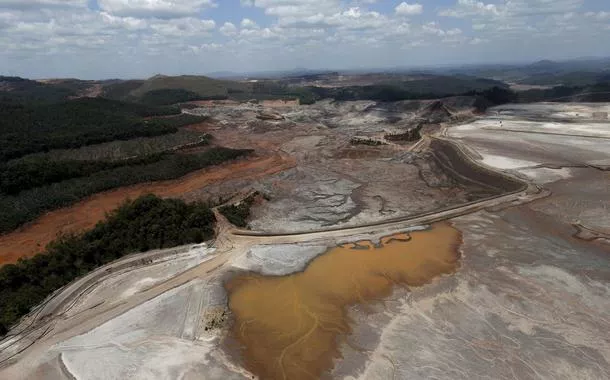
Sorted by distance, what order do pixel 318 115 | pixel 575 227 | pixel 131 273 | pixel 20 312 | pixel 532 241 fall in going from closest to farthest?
1. pixel 20 312
2. pixel 131 273
3. pixel 532 241
4. pixel 575 227
5. pixel 318 115

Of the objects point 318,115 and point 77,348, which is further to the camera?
point 318,115

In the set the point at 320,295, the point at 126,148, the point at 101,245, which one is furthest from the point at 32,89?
the point at 320,295

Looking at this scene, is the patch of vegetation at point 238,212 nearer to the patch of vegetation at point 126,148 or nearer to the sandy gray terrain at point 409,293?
the sandy gray terrain at point 409,293

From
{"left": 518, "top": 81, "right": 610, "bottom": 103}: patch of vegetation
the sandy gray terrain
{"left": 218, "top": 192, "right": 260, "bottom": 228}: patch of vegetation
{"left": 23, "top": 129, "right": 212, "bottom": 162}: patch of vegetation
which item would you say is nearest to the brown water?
the sandy gray terrain

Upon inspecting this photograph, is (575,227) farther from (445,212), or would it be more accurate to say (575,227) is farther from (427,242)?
(427,242)

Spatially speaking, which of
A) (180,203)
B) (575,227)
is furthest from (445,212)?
(180,203)

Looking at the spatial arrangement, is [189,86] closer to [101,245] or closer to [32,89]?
[32,89]

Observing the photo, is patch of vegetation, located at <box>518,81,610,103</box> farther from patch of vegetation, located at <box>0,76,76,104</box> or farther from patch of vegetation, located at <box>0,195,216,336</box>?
patch of vegetation, located at <box>0,76,76,104</box>
